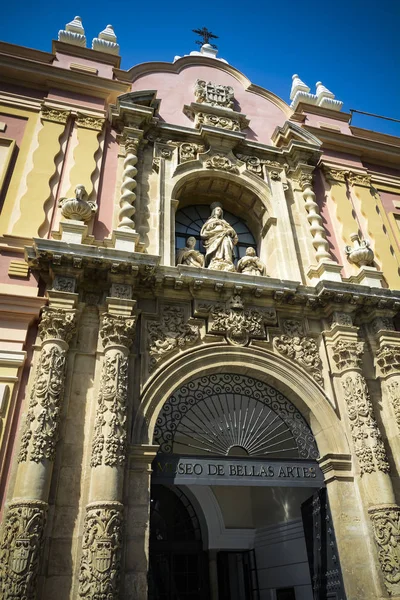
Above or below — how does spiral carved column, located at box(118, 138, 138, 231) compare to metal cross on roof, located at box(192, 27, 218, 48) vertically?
below

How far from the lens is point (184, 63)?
10.8m

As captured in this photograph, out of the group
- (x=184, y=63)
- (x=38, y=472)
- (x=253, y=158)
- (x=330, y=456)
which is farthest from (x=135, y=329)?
(x=184, y=63)

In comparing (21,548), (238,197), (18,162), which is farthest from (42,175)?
(21,548)

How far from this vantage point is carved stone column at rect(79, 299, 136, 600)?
4.69 metres

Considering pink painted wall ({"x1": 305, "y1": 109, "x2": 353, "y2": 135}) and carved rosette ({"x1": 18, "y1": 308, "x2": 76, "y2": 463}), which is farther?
pink painted wall ({"x1": 305, "y1": 109, "x2": 353, "y2": 135})

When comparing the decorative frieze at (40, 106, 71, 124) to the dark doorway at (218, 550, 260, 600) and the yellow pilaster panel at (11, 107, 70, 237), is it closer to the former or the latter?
the yellow pilaster panel at (11, 107, 70, 237)

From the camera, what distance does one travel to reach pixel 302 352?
729cm

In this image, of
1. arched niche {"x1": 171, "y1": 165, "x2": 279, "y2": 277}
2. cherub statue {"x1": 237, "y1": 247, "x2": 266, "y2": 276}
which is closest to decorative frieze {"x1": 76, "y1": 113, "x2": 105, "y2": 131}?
arched niche {"x1": 171, "y1": 165, "x2": 279, "y2": 277}

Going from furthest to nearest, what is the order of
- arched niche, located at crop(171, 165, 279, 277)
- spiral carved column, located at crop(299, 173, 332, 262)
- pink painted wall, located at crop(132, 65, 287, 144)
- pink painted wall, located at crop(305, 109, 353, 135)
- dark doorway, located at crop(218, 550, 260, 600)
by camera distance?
pink painted wall, located at crop(305, 109, 353, 135) → pink painted wall, located at crop(132, 65, 287, 144) → dark doorway, located at crop(218, 550, 260, 600) → arched niche, located at crop(171, 165, 279, 277) → spiral carved column, located at crop(299, 173, 332, 262)

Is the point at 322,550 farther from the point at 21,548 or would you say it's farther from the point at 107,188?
the point at 107,188

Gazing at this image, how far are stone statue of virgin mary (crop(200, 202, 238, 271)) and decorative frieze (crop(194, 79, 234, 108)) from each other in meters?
2.90

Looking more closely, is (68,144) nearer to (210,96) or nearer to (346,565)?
(210,96)

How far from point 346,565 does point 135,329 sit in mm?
4094

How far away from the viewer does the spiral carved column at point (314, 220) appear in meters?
8.40
